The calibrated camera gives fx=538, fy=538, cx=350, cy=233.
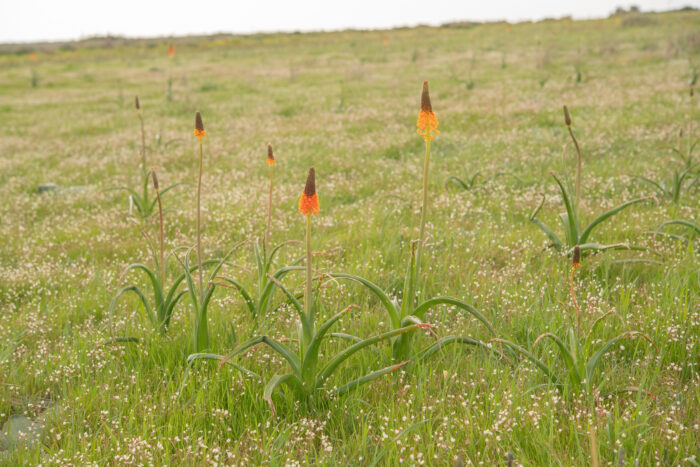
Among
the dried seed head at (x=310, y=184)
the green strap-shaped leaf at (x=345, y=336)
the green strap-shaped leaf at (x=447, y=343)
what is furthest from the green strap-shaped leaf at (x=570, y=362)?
the dried seed head at (x=310, y=184)

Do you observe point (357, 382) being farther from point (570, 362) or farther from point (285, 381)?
point (570, 362)

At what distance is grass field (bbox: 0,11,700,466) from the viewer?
9.68 feet

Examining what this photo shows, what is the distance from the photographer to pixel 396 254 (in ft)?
18.2

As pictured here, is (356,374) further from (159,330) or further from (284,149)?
(284,149)

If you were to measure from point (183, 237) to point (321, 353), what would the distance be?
151 inches

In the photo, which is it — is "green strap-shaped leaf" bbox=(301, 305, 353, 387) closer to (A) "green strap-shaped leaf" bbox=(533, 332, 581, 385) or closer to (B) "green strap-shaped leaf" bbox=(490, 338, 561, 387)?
(B) "green strap-shaped leaf" bbox=(490, 338, 561, 387)

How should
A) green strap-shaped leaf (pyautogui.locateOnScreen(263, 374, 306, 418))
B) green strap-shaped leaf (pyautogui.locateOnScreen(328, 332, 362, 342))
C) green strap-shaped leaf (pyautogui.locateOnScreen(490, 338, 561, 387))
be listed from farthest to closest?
green strap-shaped leaf (pyautogui.locateOnScreen(328, 332, 362, 342)), green strap-shaped leaf (pyautogui.locateOnScreen(490, 338, 561, 387)), green strap-shaped leaf (pyautogui.locateOnScreen(263, 374, 306, 418))

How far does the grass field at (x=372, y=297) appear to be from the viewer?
2951mm

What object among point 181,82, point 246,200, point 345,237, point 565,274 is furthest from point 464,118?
point 181,82

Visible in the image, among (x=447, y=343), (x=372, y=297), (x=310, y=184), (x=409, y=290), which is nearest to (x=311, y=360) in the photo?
(x=409, y=290)

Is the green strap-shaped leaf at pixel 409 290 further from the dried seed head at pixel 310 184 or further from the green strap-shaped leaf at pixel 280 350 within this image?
the dried seed head at pixel 310 184

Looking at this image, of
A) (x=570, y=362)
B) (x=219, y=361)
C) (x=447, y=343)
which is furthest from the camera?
(x=447, y=343)

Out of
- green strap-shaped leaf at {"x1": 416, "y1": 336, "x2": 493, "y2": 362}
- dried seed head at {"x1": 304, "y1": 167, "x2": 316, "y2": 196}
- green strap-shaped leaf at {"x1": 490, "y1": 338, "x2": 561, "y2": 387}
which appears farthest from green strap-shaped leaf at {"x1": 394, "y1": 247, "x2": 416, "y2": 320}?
dried seed head at {"x1": 304, "y1": 167, "x2": 316, "y2": 196}

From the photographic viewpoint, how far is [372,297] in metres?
4.81
